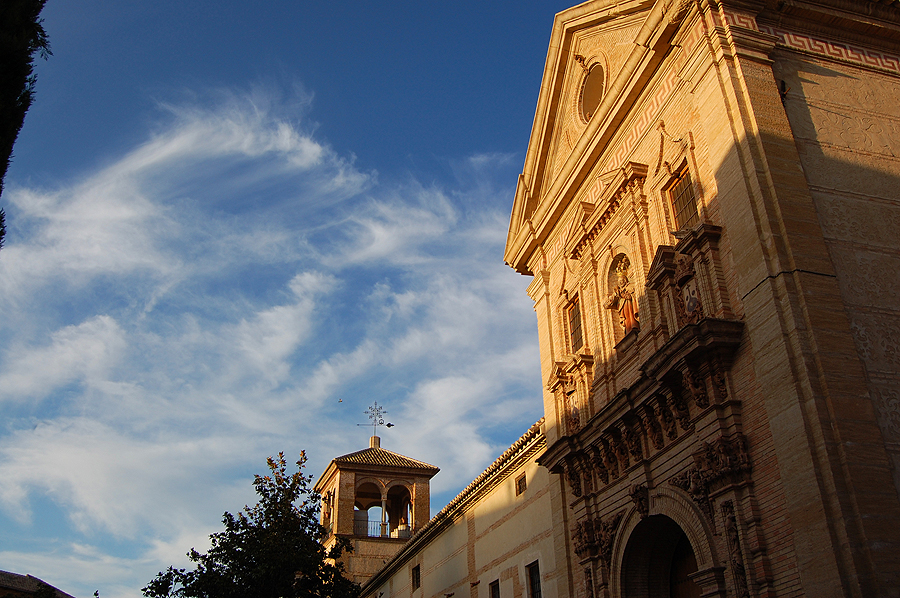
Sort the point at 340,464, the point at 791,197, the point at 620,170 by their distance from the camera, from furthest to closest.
→ the point at 340,464 → the point at 620,170 → the point at 791,197

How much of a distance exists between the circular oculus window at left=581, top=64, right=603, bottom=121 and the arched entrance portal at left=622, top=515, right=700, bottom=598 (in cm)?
872

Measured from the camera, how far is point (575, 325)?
17.0 metres

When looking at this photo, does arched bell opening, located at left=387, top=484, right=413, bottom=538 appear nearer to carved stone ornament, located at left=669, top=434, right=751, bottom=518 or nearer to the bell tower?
the bell tower

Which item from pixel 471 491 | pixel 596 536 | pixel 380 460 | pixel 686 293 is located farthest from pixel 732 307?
pixel 380 460

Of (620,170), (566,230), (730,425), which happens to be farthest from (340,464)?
(730,425)

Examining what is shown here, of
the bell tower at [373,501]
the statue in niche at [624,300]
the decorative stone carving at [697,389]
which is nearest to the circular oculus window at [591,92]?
the statue in niche at [624,300]

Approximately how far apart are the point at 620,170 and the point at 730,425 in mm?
5791

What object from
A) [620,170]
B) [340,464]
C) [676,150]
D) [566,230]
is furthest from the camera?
[340,464]

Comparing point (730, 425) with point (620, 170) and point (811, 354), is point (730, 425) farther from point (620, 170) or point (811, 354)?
point (620, 170)

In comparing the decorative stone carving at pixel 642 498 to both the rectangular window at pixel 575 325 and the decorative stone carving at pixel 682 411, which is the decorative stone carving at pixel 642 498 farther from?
the rectangular window at pixel 575 325

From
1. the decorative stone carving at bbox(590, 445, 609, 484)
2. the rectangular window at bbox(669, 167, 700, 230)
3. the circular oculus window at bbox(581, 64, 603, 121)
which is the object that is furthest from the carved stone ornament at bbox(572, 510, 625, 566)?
the circular oculus window at bbox(581, 64, 603, 121)

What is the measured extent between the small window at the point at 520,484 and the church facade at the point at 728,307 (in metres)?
2.28

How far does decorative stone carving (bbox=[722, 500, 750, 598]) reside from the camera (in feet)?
32.6

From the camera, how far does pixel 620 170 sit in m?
14.8
